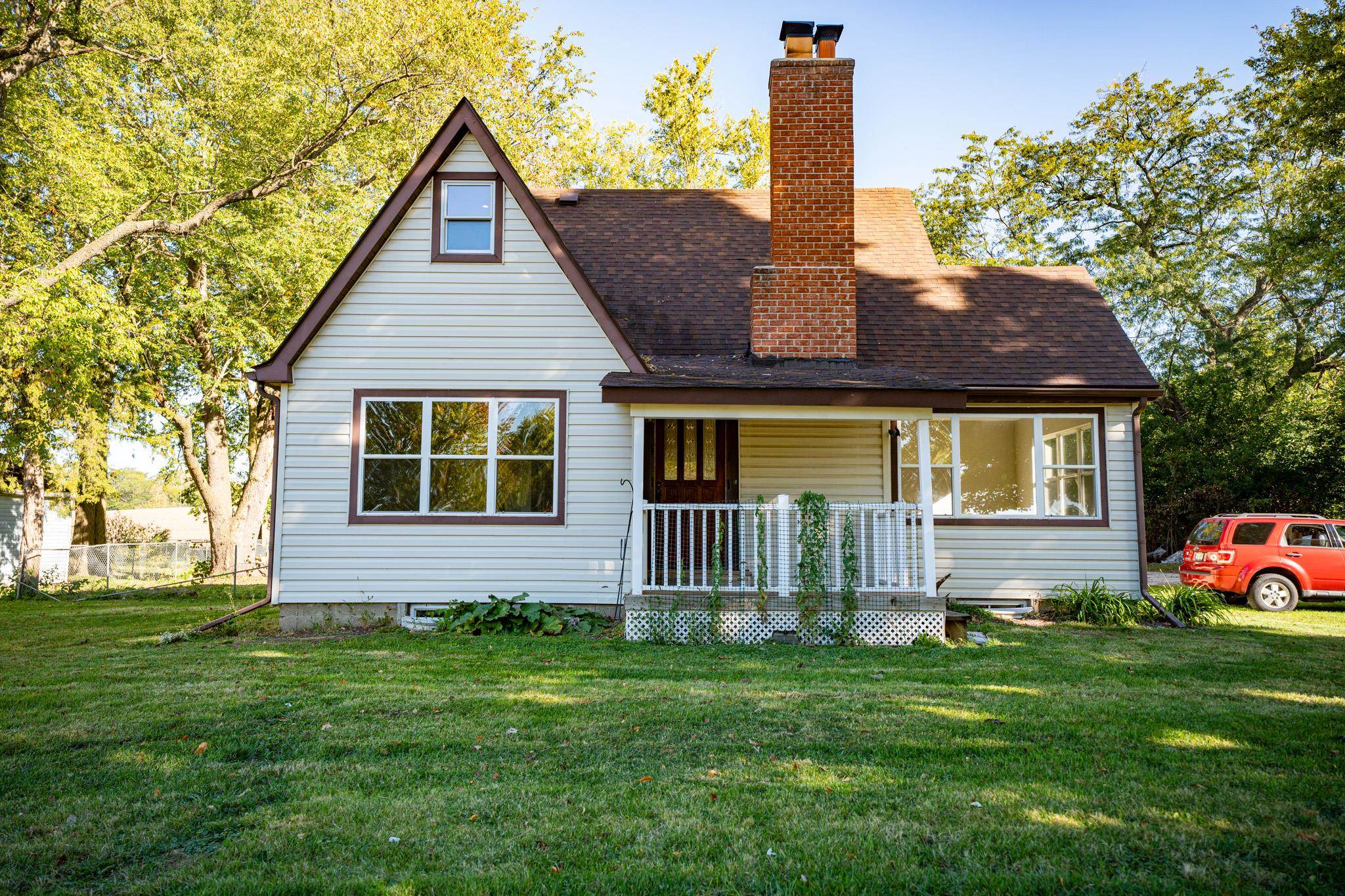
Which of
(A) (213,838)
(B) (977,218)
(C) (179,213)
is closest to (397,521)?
(A) (213,838)

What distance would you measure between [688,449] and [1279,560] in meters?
9.55

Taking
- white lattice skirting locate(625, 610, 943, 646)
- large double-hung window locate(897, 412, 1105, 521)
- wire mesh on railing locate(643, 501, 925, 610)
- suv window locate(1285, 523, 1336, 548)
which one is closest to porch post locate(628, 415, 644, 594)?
wire mesh on railing locate(643, 501, 925, 610)

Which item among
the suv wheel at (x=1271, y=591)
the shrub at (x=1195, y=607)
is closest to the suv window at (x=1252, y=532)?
the suv wheel at (x=1271, y=591)

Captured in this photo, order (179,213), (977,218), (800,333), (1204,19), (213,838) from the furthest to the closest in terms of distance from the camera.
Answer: (977,218) < (1204,19) < (179,213) < (800,333) < (213,838)

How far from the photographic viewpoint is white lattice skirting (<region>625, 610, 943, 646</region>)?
8961 millimetres

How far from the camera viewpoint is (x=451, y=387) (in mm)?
10414

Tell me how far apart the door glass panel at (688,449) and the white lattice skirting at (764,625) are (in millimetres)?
2885

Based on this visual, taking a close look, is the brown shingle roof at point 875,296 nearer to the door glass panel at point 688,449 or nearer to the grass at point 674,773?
the door glass panel at point 688,449

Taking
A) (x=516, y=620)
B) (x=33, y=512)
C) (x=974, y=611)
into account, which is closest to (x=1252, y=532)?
(x=974, y=611)

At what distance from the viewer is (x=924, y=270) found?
542 inches

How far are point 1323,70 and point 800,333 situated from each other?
1740cm

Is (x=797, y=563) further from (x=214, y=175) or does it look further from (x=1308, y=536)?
(x=214, y=175)

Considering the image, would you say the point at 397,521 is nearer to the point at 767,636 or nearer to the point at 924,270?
the point at 767,636

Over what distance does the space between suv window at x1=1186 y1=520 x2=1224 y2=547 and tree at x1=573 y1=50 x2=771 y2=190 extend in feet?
60.4
